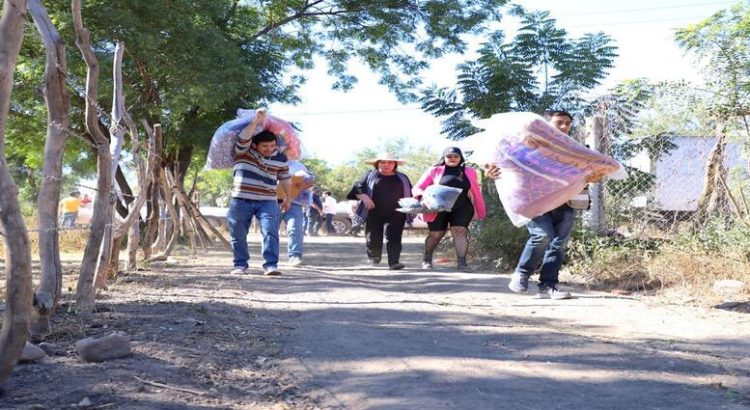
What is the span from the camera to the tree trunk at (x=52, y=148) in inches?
172

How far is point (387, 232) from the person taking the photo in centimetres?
1045

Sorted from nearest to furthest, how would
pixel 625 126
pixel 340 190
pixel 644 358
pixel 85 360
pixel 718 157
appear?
pixel 85 360 → pixel 644 358 → pixel 718 157 → pixel 625 126 → pixel 340 190

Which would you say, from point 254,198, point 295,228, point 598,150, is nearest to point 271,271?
point 254,198

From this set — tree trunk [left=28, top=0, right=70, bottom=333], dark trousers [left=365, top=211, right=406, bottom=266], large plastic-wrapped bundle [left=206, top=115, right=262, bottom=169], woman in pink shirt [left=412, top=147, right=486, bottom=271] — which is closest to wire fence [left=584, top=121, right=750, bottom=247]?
woman in pink shirt [left=412, top=147, right=486, bottom=271]

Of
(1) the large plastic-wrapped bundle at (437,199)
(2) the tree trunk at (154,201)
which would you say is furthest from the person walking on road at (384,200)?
(2) the tree trunk at (154,201)

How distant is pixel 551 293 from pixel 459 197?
3.05 metres

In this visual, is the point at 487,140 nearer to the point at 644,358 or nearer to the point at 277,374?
the point at 644,358

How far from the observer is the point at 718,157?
8023 mm

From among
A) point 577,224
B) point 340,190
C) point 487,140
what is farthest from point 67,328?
point 340,190

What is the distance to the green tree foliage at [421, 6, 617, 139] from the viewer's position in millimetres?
11375

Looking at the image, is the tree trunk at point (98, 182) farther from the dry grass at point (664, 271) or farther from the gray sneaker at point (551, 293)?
the dry grass at point (664, 271)

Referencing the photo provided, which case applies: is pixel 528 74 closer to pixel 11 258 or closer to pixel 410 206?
pixel 410 206

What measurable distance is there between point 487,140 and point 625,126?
7.76 feet

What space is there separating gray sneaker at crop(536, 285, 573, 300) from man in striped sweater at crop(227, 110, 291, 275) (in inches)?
116
